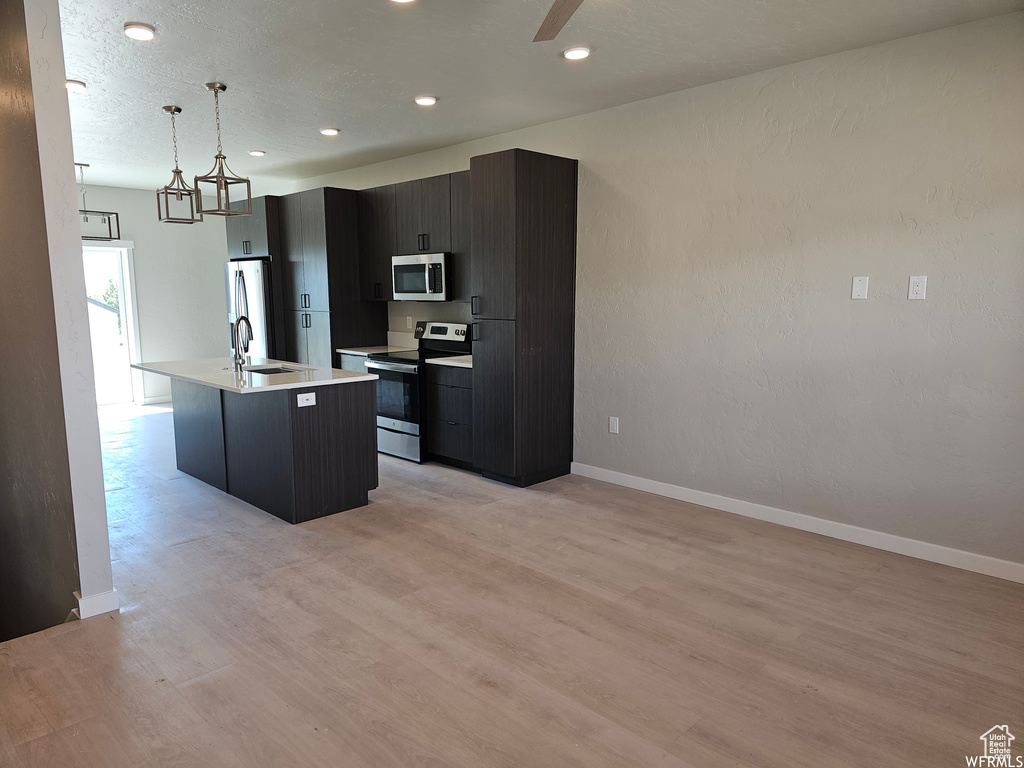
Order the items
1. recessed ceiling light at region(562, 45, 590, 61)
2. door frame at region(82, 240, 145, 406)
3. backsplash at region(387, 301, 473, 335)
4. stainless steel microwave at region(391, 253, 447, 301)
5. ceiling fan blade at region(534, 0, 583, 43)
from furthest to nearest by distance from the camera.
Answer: door frame at region(82, 240, 145, 406), backsplash at region(387, 301, 473, 335), stainless steel microwave at region(391, 253, 447, 301), recessed ceiling light at region(562, 45, 590, 61), ceiling fan blade at region(534, 0, 583, 43)

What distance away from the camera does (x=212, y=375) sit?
13.3 feet

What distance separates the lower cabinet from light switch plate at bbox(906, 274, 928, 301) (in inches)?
109

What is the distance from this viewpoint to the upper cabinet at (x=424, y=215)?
5.11 m

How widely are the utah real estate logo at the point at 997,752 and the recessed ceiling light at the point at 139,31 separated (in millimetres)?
4149

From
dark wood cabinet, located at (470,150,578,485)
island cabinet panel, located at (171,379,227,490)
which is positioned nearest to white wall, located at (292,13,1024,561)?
dark wood cabinet, located at (470,150,578,485)

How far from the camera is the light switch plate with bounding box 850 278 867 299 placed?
3.30 m

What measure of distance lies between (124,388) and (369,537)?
5.97 m

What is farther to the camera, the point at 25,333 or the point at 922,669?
the point at 25,333

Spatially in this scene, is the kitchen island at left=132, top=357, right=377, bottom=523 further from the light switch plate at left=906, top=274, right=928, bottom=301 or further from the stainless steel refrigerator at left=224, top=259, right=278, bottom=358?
the light switch plate at left=906, top=274, right=928, bottom=301

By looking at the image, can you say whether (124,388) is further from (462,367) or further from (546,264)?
(546,264)

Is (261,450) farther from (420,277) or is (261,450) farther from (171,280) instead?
(171,280)

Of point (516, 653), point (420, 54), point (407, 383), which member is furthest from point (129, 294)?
point (516, 653)

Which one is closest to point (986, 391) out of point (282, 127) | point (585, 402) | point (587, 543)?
point (587, 543)

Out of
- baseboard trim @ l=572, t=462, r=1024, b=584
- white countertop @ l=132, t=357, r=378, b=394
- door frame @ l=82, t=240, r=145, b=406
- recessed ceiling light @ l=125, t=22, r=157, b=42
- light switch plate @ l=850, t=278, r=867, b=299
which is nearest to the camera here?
recessed ceiling light @ l=125, t=22, r=157, b=42
